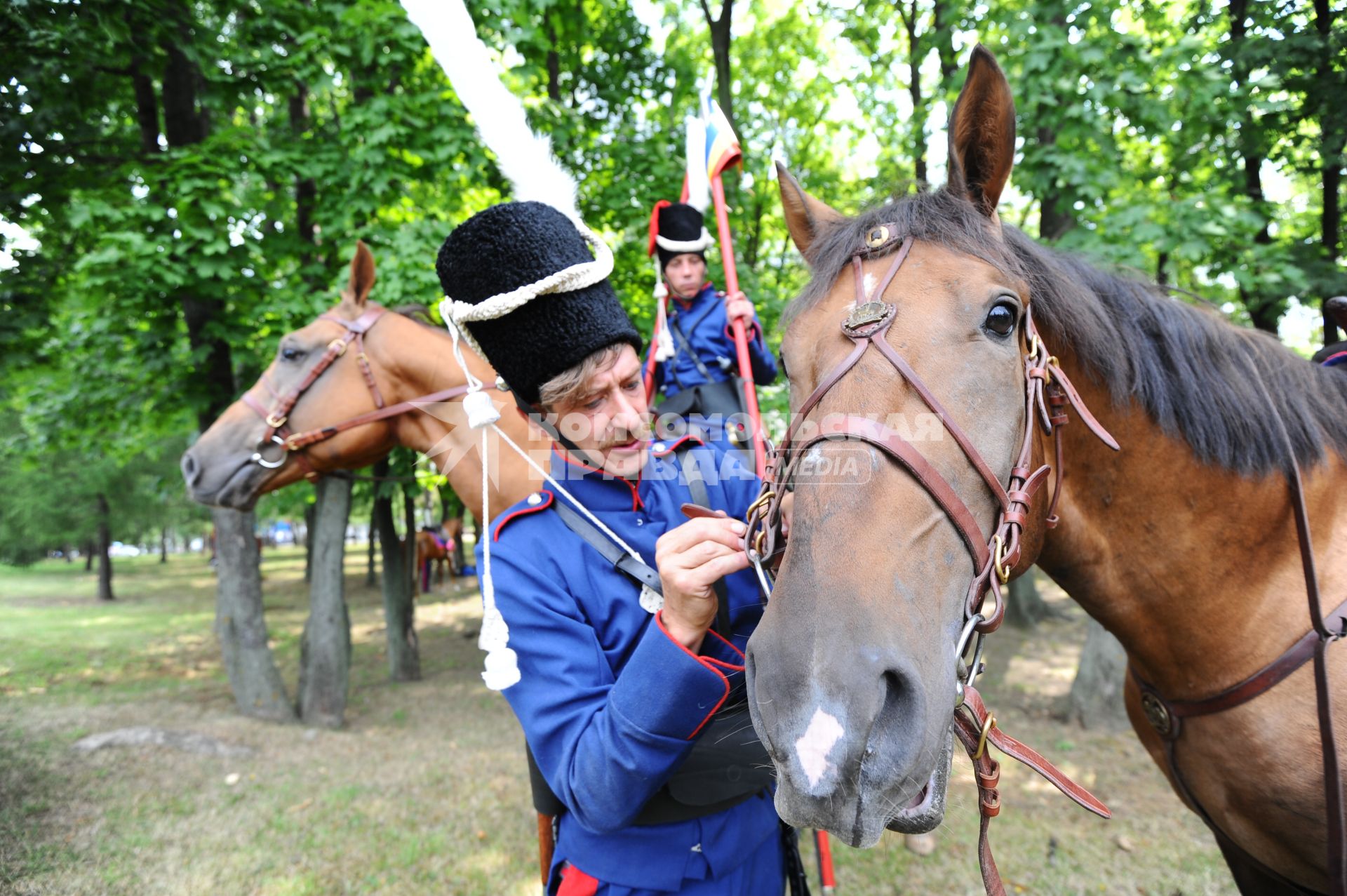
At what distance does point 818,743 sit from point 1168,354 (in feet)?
5.44

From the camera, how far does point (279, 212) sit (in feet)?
23.1

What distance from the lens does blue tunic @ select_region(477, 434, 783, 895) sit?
1.36 metres

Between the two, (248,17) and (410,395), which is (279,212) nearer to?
(248,17)

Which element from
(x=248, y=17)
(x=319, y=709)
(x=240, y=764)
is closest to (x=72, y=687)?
(x=319, y=709)

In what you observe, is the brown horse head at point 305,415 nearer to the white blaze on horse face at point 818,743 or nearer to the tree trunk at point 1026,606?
the white blaze on horse face at point 818,743

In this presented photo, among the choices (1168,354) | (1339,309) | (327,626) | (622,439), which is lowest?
(327,626)

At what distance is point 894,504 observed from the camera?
1173 millimetres

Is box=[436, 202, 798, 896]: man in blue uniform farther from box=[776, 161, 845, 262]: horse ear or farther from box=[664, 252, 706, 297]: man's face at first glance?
box=[664, 252, 706, 297]: man's face

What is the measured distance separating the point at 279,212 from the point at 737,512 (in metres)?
7.12

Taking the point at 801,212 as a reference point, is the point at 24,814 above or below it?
below

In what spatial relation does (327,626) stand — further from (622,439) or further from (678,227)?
(622,439)

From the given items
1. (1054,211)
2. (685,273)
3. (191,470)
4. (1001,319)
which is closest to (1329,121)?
(1054,211)

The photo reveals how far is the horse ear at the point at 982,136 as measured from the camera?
154 centimetres

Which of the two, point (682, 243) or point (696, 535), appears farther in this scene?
point (682, 243)
